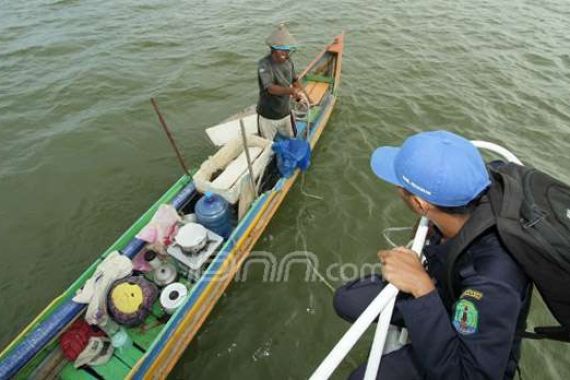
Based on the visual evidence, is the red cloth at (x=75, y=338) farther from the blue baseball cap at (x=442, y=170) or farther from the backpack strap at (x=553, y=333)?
the backpack strap at (x=553, y=333)

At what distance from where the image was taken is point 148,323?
4.48 meters

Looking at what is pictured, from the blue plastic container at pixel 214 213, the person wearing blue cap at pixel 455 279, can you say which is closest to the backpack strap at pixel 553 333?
the person wearing blue cap at pixel 455 279

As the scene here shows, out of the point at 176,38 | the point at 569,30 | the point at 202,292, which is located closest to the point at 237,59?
the point at 176,38

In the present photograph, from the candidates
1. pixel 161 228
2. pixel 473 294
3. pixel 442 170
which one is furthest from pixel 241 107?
pixel 473 294

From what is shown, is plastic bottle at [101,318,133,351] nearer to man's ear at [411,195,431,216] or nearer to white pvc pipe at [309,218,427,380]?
white pvc pipe at [309,218,427,380]

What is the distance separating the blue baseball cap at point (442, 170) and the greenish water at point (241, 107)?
3591 mm

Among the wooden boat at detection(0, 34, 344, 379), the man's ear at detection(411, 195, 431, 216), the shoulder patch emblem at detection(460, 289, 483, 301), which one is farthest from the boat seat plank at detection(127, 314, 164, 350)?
the shoulder patch emblem at detection(460, 289, 483, 301)

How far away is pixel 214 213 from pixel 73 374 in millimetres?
2536

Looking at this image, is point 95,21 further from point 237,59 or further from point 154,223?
point 154,223

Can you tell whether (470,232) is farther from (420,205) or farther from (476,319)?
(476,319)

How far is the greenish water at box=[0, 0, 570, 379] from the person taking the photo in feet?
17.9

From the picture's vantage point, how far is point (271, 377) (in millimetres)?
4789

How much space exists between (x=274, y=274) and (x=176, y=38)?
36.3 ft

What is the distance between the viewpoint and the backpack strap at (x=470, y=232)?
205 centimetres
